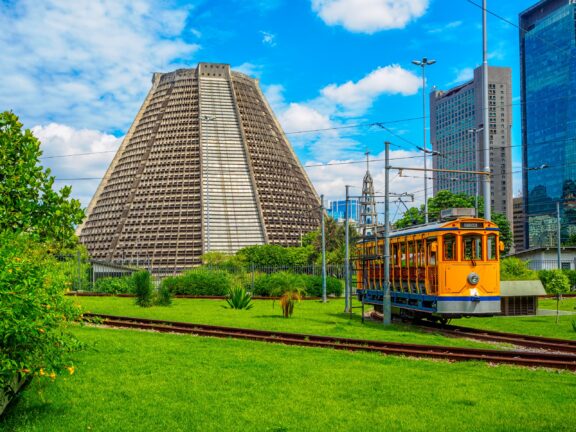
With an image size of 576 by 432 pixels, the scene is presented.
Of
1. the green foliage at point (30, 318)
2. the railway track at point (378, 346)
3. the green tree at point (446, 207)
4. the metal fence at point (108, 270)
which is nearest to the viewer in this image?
the green foliage at point (30, 318)

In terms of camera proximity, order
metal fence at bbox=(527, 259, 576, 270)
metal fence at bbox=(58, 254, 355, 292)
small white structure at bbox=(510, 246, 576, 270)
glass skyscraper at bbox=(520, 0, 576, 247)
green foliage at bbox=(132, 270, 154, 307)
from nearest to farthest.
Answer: green foliage at bbox=(132, 270, 154, 307)
metal fence at bbox=(58, 254, 355, 292)
small white structure at bbox=(510, 246, 576, 270)
metal fence at bbox=(527, 259, 576, 270)
glass skyscraper at bbox=(520, 0, 576, 247)

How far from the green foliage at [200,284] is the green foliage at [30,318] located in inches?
1441

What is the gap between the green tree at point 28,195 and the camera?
17922 millimetres

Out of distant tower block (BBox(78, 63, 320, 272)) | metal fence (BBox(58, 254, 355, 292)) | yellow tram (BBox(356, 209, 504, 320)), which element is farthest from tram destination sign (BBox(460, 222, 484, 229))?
distant tower block (BBox(78, 63, 320, 272))

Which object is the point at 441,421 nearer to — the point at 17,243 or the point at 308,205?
the point at 17,243

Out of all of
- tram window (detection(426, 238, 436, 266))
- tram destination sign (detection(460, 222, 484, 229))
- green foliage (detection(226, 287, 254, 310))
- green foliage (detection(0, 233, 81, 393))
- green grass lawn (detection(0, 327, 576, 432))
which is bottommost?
green grass lawn (detection(0, 327, 576, 432))

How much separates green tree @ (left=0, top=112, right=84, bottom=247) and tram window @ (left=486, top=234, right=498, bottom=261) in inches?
554

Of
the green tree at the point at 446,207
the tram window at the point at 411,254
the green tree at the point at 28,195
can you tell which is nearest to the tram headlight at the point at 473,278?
the tram window at the point at 411,254

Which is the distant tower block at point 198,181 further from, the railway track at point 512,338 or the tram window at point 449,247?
the tram window at point 449,247

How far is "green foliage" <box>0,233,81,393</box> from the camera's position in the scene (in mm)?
8961

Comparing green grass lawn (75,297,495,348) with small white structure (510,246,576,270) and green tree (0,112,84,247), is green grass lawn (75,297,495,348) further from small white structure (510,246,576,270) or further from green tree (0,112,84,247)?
small white structure (510,246,576,270)

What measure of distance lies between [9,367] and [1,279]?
132cm

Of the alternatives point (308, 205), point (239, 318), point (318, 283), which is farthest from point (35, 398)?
point (308, 205)

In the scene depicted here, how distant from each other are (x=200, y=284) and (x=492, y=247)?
1144 inches
